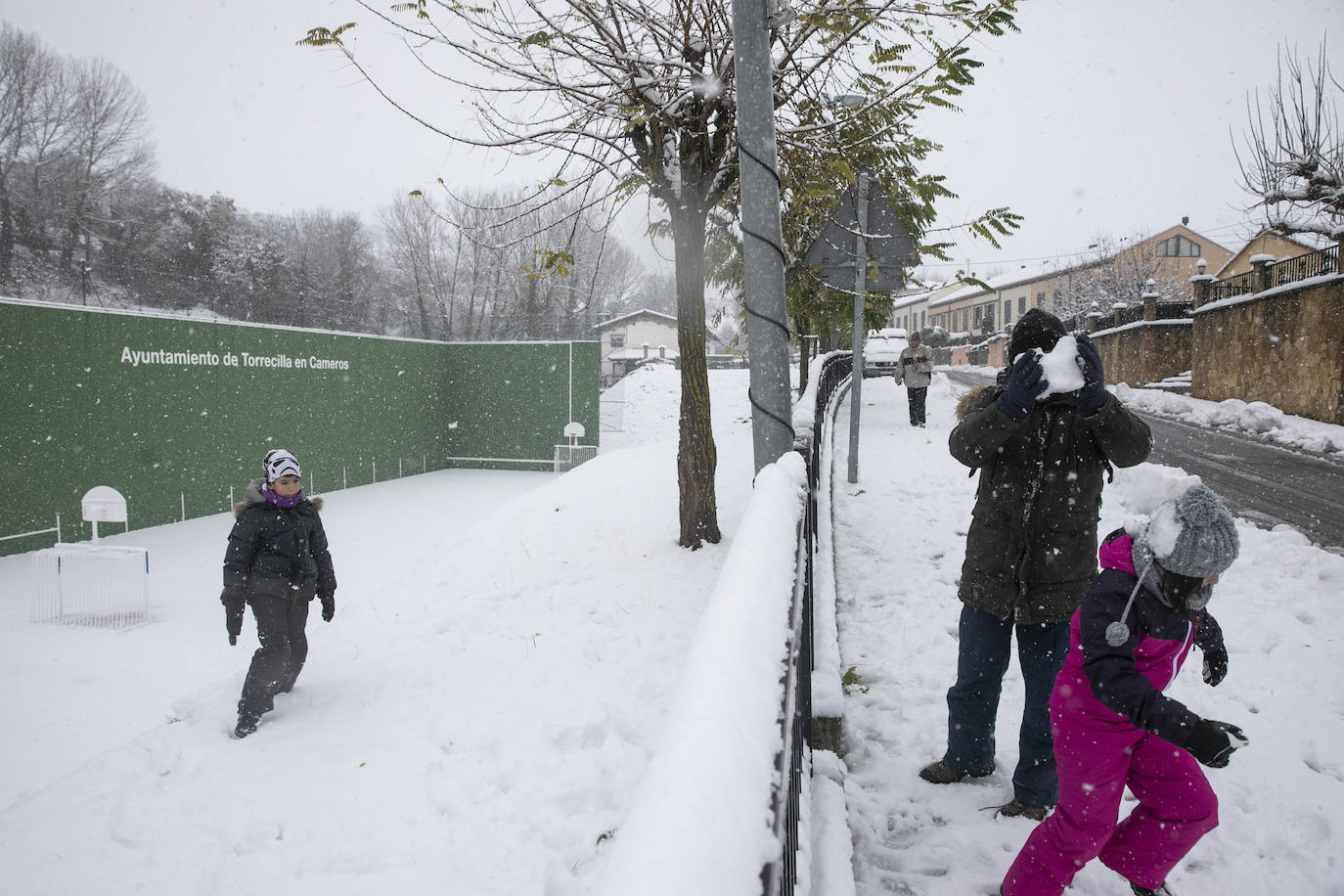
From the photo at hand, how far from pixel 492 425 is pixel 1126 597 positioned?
2110 cm

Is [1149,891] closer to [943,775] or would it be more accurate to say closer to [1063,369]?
[943,775]

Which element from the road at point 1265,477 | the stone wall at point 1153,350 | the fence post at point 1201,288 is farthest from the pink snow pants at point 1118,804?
the stone wall at point 1153,350

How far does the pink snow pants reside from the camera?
2.13 m

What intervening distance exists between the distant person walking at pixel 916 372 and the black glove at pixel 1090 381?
28.9 feet

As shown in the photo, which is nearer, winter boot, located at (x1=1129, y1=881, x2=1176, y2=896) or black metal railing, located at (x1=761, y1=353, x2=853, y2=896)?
black metal railing, located at (x1=761, y1=353, x2=853, y2=896)

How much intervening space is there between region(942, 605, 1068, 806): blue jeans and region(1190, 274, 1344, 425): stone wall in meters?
14.7

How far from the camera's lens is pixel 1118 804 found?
216 centimetres

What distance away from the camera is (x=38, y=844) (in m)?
3.67

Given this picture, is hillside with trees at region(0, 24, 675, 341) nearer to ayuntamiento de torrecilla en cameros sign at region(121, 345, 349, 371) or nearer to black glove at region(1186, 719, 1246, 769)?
ayuntamiento de torrecilla en cameros sign at region(121, 345, 349, 371)

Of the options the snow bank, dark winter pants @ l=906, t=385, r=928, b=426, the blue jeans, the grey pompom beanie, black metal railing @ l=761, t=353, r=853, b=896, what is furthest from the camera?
dark winter pants @ l=906, t=385, r=928, b=426

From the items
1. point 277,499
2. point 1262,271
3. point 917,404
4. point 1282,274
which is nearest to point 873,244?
point 277,499

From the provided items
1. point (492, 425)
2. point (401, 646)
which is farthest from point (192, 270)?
point (401, 646)

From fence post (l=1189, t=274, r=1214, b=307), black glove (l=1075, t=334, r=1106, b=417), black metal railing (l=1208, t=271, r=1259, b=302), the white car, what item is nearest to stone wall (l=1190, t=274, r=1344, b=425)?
black metal railing (l=1208, t=271, r=1259, b=302)

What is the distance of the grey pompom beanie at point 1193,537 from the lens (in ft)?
6.47
